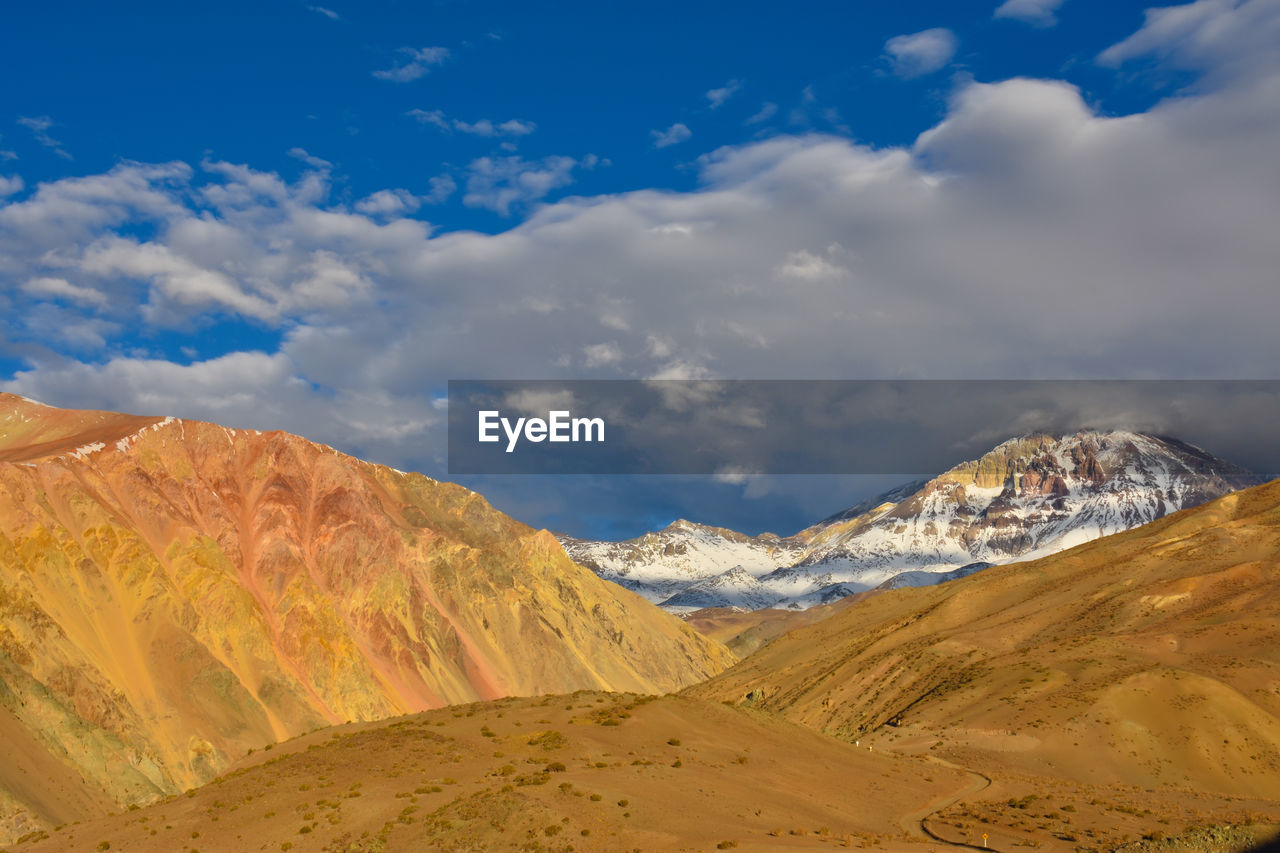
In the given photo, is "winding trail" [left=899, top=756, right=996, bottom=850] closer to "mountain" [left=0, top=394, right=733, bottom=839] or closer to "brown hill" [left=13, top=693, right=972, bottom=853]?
"brown hill" [left=13, top=693, right=972, bottom=853]

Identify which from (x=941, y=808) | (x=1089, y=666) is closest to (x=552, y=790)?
(x=941, y=808)

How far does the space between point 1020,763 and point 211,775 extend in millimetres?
99006

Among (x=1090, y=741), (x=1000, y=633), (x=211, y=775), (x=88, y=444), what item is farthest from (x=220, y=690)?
(x=1090, y=741)

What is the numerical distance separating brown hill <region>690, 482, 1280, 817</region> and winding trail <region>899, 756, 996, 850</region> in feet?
23.7

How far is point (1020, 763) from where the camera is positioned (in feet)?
270

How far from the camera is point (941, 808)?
2394 inches

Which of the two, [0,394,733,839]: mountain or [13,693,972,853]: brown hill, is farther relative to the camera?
[0,394,733,839]: mountain

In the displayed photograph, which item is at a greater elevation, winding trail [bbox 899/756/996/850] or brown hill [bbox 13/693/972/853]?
brown hill [bbox 13/693/972/853]

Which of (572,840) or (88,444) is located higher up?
(88,444)

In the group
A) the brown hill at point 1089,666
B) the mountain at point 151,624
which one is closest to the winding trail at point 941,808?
the brown hill at point 1089,666

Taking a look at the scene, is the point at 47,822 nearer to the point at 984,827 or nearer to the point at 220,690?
the point at 220,690

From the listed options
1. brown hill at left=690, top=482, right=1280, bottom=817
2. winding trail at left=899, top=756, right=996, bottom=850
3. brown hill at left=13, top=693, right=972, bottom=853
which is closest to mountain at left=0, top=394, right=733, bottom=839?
brown hill at left=13, top=693, right=972, bottom=853

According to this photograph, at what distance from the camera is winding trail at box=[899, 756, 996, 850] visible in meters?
51.7

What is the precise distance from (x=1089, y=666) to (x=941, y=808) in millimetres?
46670
